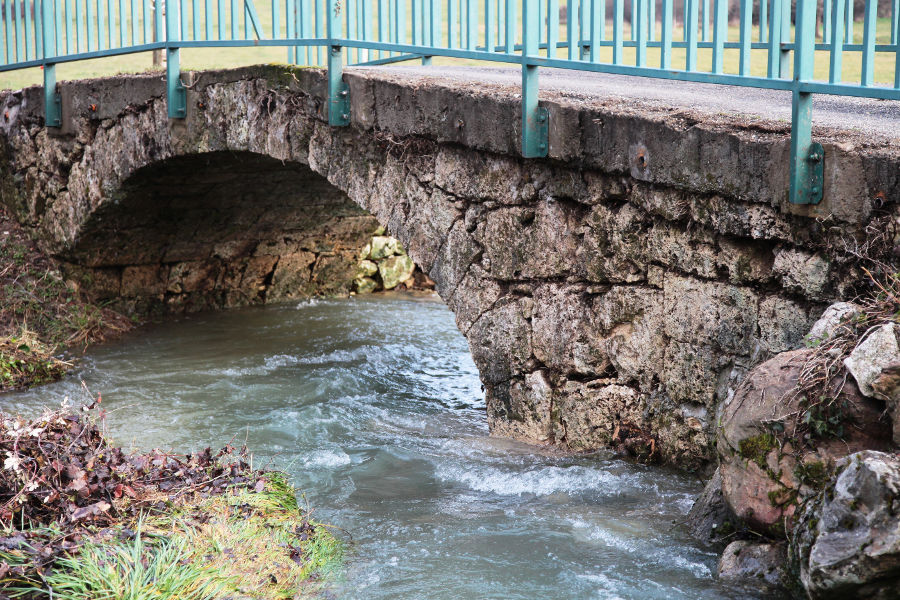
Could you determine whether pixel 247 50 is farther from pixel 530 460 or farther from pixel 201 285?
pixel 530 460

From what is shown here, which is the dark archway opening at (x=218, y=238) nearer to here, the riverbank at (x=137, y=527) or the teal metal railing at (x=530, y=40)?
the teal metal railing at (x=530, y=40)

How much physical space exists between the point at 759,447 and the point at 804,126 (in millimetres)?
1102

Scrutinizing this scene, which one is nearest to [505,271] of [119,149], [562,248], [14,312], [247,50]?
[562,248]

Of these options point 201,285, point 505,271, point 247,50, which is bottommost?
point 201,285

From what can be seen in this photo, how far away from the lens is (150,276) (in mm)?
9570

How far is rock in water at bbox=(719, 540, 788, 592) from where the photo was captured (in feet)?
9.86

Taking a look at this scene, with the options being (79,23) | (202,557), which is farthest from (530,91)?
(79,23)

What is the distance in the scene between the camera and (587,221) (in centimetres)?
432

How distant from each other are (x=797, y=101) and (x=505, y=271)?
1.89m

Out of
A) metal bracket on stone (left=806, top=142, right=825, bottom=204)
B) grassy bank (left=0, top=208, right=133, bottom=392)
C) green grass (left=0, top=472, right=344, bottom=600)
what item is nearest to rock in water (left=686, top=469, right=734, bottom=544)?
metal bracket on stone (left=806, top=142, right=825, bottom=204)

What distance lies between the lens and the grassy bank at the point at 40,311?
293 inches

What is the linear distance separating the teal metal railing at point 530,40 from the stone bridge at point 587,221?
0.15 meters

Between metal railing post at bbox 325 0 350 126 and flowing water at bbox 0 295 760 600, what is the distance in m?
1.88

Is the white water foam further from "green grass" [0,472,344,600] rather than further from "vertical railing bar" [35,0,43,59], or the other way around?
"vertical railing bar" [35,0,43,59]
